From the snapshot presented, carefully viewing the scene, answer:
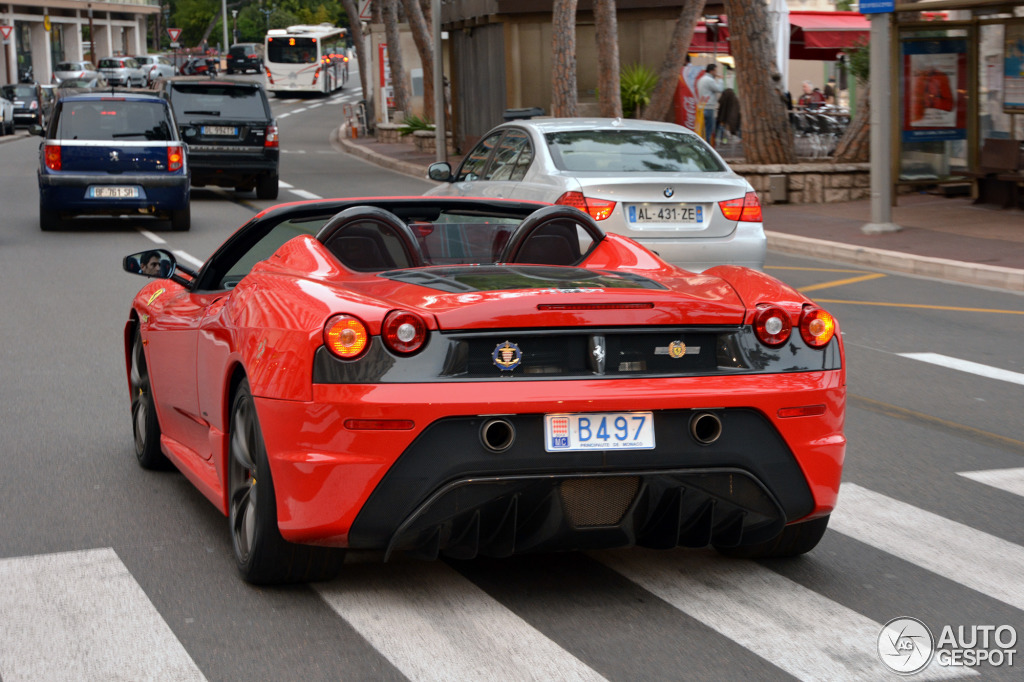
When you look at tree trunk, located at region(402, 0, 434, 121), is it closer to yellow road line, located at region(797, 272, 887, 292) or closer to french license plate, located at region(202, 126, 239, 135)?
french license plate, located at region(202, 126, 239, 135)

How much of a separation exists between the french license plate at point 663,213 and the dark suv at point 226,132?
14.5 m

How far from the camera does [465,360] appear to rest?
14.3 ft

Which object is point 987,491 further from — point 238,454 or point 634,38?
point 634,38

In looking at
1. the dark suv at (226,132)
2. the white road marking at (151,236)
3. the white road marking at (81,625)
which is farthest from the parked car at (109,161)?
the white road marking at (81,625)

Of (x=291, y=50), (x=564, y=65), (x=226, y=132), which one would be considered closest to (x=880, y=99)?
(x=226, y=132)

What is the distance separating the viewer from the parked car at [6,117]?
160ft

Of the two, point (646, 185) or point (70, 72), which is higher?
point (70, 72)

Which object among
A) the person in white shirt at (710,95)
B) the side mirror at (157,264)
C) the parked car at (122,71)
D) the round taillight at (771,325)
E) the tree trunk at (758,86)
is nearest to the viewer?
the round taillight at (771,325)

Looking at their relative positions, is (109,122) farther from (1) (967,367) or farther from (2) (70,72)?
(2) (70,72)

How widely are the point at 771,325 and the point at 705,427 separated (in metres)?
0.43

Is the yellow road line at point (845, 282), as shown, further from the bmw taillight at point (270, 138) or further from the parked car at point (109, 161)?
the bmw taillight at point (270, 138)

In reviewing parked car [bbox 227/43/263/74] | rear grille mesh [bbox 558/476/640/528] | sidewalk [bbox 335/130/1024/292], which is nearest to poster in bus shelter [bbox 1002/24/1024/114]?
sidewalk [bbox 335/130/1024/292]

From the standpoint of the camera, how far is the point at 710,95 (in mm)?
33469

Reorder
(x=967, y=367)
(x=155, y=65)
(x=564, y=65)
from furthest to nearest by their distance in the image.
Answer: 1. (x=155, y=65)
2. (x=564, y=65)
3. (x=967, y=367)
